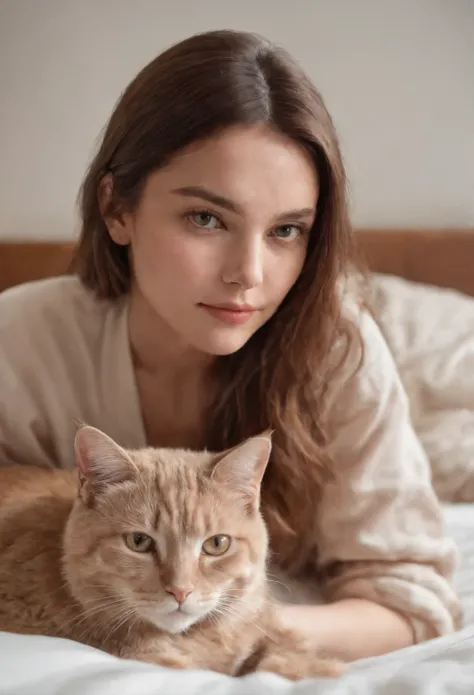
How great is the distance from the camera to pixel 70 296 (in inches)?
47.5

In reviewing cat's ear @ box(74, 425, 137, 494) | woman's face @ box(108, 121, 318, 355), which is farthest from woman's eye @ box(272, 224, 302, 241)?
cat's ear @ box(74, 425, 137, 494)

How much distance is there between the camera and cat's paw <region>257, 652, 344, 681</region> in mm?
784

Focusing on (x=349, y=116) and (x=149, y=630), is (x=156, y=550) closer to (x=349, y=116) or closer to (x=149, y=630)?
(x=149, y=630)

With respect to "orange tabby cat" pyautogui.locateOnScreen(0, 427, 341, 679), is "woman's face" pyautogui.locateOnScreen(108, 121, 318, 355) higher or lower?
higher

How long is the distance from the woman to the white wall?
0.62m

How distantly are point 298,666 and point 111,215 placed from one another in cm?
70

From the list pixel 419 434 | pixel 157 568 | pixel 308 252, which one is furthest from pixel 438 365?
pixel 157 568

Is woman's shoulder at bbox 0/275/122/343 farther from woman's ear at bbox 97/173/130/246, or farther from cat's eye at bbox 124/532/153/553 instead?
cat's eye at bbox 124/532/153/553

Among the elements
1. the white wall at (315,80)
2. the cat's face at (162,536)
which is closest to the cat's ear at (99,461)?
the cat's face at (162,536)

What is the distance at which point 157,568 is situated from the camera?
30.9 inches

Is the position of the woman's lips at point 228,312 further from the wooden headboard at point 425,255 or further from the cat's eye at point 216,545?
the wooden headboard at point 425,255

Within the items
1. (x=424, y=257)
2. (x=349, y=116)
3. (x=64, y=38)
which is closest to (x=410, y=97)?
(x=349, y=116)

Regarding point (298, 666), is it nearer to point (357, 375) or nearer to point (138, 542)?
point (138, 542)

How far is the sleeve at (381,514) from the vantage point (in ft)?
3.23
